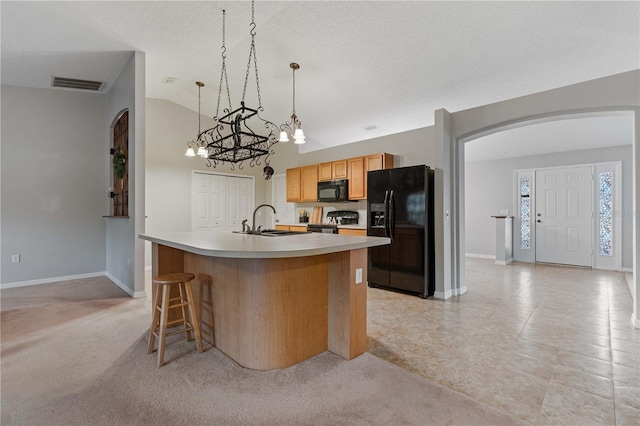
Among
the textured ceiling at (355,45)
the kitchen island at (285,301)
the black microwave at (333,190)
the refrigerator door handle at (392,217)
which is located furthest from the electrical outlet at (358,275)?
the black microwave at (333,190)

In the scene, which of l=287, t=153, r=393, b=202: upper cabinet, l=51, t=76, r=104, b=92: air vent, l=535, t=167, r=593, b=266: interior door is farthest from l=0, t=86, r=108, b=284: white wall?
l=535, t=167, r=593, b=266: interior door

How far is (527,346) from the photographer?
2559 millimetres

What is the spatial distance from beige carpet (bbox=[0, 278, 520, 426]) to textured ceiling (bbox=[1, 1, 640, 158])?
3214 millimetres

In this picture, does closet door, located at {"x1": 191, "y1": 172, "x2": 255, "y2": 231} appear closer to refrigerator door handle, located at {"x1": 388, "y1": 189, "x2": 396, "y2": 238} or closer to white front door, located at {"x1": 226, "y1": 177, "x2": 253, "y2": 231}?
white front door, located at {"x1": 226, "y1": 177, "x2": 253, "y2": 231}

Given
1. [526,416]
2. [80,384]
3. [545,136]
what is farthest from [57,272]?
[545,136]

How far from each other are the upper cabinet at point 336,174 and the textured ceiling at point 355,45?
34.2 inches

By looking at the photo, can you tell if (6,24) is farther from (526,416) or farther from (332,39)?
(526,416)

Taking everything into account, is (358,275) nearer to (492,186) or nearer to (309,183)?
(309,183)

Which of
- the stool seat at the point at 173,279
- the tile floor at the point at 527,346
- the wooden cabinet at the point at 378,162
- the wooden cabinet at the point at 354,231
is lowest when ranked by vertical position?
the tile floor at the point at 527,346

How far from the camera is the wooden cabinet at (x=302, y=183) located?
6.36m

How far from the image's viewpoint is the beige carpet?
5.46 ft

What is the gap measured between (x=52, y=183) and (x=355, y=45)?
4982 mm

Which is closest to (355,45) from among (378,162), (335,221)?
(378,162)

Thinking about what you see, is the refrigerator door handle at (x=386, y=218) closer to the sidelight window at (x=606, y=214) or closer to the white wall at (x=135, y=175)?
the white wall at (x=135, y=175)
